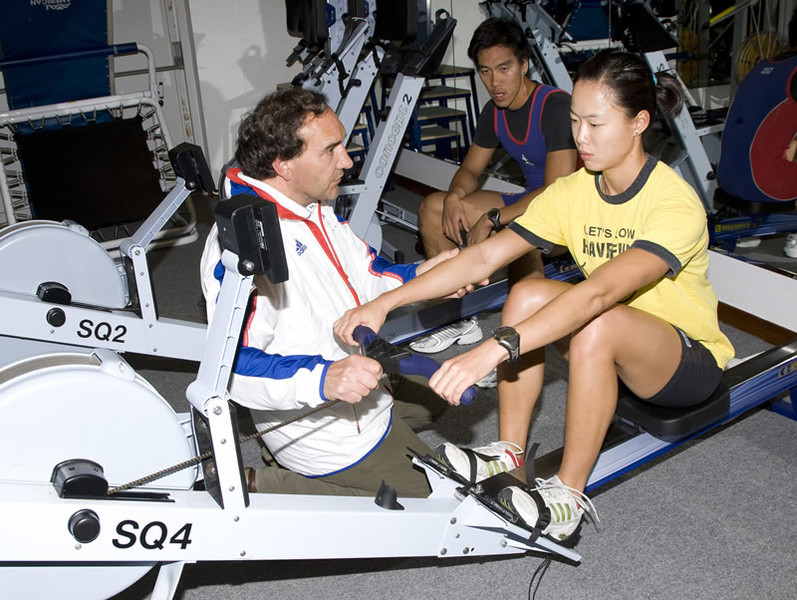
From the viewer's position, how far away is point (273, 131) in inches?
73.7

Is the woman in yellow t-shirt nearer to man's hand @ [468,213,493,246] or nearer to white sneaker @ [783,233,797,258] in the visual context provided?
man's hand @ [468,213,493,246]

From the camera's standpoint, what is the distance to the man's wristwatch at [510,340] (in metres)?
1.61

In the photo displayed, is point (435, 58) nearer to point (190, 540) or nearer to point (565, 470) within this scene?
point (565, 470)

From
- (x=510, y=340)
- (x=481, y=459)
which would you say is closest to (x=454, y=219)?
(x=481, y=459)

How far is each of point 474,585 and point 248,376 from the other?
2.85 ft

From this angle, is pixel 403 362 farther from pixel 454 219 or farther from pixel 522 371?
pixel 454 219

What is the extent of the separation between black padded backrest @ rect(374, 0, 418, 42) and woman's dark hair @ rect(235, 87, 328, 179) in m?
2.03

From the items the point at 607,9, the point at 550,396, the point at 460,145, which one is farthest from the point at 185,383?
the point at 607,9

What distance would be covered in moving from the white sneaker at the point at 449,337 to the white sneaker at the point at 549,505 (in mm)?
1389

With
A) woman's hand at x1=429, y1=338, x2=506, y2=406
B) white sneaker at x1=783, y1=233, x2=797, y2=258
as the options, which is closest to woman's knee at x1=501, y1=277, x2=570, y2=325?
woman's hand at x1=429, y1=338, x2=506, y2=406

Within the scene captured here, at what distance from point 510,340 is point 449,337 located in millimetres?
1754

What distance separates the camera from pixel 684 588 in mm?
1985

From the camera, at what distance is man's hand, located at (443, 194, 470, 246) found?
3357 mm

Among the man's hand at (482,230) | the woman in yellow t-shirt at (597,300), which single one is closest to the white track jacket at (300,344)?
the woman in yellow t-shirt at (597,300)
